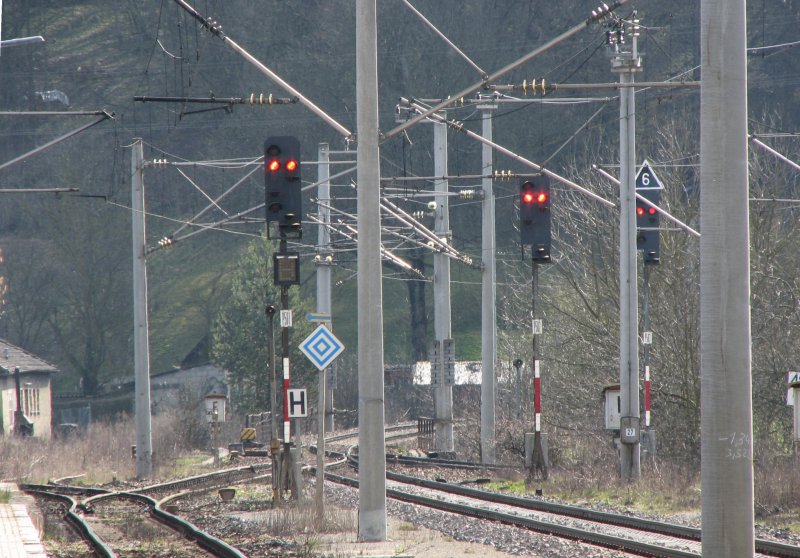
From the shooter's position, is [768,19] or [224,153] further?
[224,153]

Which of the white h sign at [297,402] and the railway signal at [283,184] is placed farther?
the white h sign at [297,402]

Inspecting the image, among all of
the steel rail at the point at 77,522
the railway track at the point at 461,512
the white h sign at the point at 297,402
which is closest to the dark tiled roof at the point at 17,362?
the steel rail at the point at 77,522

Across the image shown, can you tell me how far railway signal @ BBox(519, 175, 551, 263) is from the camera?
22.6 m

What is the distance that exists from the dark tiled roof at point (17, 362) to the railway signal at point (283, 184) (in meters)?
39.6

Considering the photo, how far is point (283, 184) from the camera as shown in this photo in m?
18.3

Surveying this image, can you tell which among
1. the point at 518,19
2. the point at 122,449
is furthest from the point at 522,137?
the point at 122,449

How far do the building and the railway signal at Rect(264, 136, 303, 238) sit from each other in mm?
37042

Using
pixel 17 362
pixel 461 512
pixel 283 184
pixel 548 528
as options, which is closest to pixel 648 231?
pixel 461 512

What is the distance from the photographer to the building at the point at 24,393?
54562 mm

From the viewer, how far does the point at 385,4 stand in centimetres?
8981

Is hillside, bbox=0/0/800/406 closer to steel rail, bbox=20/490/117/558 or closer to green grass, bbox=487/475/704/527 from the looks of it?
steel rail, bbox=20/490/117/558

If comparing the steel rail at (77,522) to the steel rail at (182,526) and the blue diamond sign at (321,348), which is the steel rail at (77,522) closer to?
the steel rail at (182,526)

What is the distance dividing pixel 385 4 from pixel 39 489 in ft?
221

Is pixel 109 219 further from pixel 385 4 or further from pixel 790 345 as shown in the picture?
pixel 790 345
